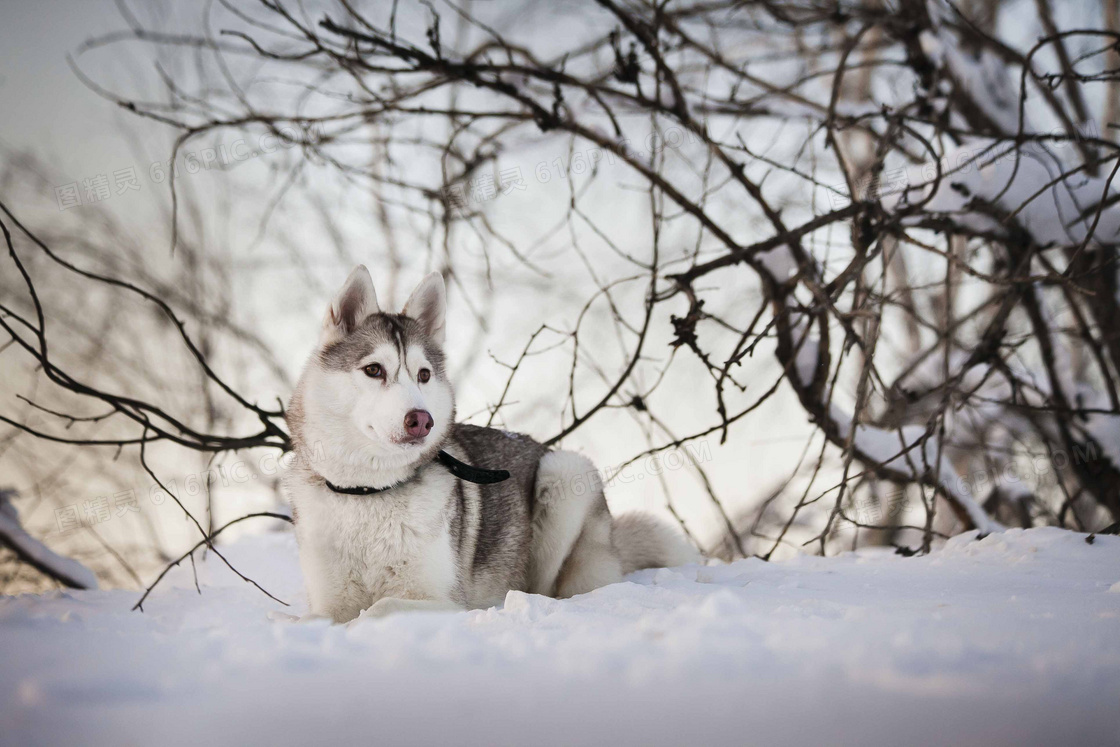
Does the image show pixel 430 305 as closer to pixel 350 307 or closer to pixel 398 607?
pixel 350 307

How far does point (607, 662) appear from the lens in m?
1.61

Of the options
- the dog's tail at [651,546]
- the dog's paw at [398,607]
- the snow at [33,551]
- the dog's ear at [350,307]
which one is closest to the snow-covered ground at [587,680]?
the dog's paw at [398,607]

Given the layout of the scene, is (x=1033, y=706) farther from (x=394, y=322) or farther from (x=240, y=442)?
(x=240, y=442)

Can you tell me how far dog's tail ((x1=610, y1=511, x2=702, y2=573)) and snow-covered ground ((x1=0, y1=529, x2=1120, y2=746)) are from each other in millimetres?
1684

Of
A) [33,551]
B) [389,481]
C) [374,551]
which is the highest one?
[389,481]

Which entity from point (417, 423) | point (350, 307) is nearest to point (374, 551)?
point (417, 423)

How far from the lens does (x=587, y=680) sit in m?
Result: 1.53

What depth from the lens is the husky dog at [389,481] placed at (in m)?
2.73

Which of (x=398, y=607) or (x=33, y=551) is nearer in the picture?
(x=398, y=607)

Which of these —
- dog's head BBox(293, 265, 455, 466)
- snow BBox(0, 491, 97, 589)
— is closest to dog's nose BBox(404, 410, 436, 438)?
dog's head BBox(293, 265, 455, 466)

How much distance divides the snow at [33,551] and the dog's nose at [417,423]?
326 centimetres

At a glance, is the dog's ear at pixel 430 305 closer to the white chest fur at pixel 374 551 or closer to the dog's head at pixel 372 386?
the dog's head at pixel 372 386

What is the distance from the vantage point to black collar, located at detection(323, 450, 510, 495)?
2793 mm

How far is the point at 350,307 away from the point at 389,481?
0.77m
